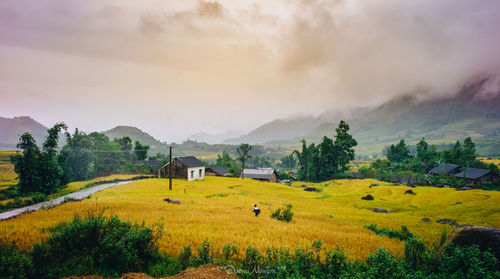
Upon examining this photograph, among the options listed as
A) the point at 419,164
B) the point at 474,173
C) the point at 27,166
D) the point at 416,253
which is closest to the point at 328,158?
the point at 419,164

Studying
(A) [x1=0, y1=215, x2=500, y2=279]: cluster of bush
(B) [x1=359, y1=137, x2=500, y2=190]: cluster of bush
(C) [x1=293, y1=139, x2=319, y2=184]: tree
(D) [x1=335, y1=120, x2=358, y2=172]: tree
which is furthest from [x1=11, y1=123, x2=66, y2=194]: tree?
(B) [x1=359, y1=137, x2=500, y2=190]: cluster of bush

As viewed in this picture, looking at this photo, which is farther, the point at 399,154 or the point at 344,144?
the point at 399,154

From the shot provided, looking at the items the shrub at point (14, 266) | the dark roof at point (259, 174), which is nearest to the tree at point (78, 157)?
the dark roof at point (259, 174)

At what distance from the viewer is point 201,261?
6.89m

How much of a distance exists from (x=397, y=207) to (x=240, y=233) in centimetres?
3042

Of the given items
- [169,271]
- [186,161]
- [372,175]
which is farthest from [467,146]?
[169,271]

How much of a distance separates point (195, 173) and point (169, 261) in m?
51.7

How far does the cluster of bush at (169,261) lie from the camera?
19.5 ft

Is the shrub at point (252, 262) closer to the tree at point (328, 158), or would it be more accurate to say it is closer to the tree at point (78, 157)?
the tree at point (78, 157)

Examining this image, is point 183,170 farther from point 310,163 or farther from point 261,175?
point 310,163

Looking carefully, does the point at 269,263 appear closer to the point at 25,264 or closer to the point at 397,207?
the point at 25,264

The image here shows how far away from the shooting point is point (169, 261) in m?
7.18

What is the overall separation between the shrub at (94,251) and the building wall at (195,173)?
4774 centimetres

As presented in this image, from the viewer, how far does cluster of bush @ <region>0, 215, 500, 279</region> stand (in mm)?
5930
